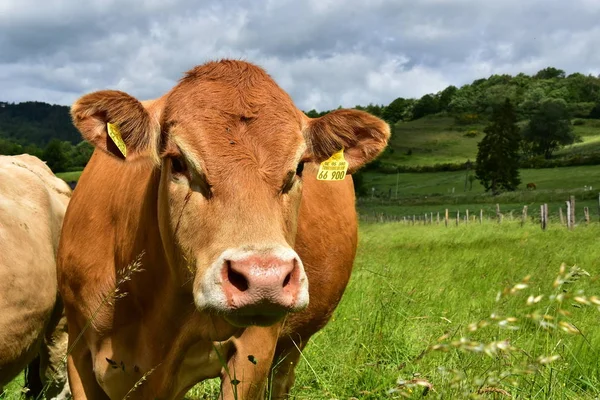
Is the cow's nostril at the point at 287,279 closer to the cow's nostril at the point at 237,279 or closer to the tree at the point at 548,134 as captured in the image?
the cow's nostril at the point at 237,279

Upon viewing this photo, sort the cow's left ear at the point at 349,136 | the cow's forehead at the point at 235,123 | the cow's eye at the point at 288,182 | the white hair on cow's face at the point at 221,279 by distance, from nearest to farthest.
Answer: the white hair on cow's face at the point at 221,279 < the cow's forehead at the point at 235,123 < the cow's eye at the point at 288,182 < the cow's left ear at the point at 349,136

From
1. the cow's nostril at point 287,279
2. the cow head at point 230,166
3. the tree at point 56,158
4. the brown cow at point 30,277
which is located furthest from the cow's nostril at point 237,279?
the tree at point 56,158

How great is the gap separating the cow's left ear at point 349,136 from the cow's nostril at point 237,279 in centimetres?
119

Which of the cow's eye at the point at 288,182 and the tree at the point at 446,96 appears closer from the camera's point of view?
the cow's eye at the point at 288,182

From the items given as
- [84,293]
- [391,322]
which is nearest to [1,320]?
[84,293]

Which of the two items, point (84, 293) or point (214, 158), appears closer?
point (214, 158)

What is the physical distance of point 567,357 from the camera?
4020mm

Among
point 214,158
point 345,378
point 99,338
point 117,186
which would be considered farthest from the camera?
point 345,378

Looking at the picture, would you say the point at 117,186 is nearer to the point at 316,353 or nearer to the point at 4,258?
the point at 4,258

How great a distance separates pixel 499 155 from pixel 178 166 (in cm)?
Result: 7006

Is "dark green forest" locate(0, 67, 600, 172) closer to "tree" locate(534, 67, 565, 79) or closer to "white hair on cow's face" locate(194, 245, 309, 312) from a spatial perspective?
"tree" locate(534, 67, 565, 79)

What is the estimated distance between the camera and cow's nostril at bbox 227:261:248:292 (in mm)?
2262

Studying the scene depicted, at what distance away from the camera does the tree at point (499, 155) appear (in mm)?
68375

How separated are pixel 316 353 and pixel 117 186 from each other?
227 cm
